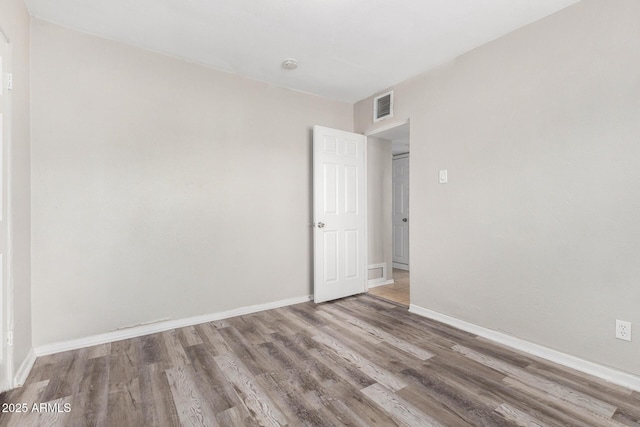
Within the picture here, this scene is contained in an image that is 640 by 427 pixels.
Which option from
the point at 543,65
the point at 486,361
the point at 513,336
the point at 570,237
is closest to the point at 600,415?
the point at 486,361

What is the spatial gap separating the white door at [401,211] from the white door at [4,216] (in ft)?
17.1

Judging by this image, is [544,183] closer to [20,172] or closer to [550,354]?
[550,354]

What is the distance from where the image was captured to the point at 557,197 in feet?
7.12

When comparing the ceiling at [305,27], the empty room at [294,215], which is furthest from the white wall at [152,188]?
the ceiling at [305,27]

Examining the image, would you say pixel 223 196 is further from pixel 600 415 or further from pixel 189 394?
pixel 600 415

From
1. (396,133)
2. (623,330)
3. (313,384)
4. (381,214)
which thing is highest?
(396,133)

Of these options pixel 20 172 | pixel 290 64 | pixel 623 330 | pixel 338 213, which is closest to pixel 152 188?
pixel 20 172

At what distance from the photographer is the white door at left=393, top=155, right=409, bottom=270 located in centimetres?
569

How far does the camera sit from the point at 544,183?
224 cm

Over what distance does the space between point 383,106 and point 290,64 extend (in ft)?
4.19

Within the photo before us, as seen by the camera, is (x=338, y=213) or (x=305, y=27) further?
(x=338, y=213)

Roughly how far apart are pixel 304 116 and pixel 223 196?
1.40 meters

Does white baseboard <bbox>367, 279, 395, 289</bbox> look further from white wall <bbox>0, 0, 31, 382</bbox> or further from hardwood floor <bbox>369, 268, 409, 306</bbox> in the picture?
white wall <bbox>0, 0, 31, 382</bbox>

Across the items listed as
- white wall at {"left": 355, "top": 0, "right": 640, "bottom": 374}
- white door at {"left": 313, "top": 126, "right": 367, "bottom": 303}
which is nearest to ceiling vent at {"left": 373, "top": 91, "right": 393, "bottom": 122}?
white door at {"left": 313, "top": 126, "right": 367, "bottom": 303}
